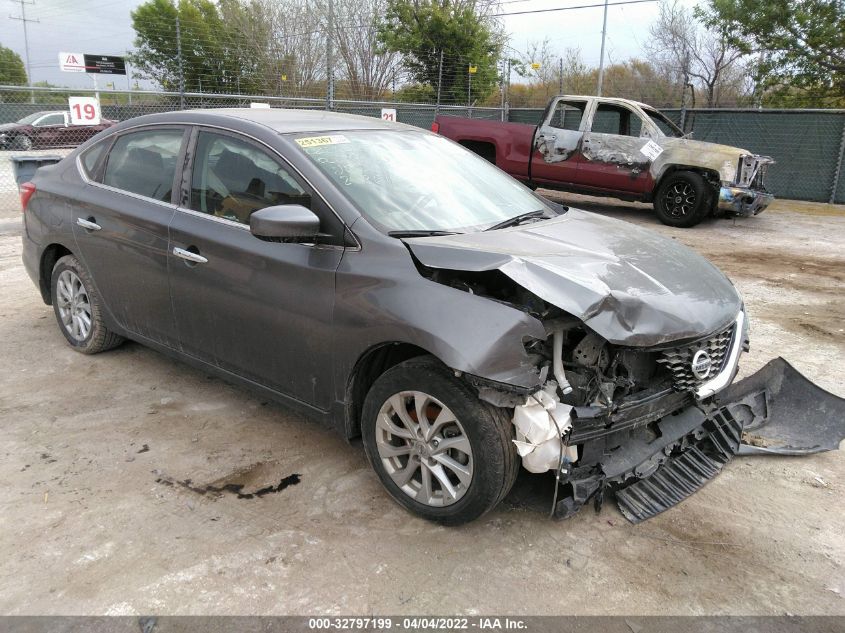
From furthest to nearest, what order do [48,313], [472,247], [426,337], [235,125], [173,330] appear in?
[48,313]
[173,330]
[235,125]
[472,247]
[426,337]

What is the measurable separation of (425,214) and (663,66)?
2384 cm

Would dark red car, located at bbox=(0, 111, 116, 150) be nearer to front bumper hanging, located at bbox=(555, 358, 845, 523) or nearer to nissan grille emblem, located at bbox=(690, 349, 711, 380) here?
front bumper hanging, located at bbox=(555, 358, 845, 523)

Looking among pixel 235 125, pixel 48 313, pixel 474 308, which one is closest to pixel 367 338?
pixel 474 308

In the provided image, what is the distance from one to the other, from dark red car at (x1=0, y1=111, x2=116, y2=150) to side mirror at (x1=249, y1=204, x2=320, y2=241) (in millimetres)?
19628

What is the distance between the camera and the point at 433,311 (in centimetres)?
270

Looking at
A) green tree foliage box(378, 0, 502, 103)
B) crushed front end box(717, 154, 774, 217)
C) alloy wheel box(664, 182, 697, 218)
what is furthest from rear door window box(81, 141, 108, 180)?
green tree foliage box(378, 0, 502, 103)

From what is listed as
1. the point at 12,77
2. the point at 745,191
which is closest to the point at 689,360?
the point at 745,191

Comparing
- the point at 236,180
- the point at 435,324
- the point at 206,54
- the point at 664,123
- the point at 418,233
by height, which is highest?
the point at 206,54

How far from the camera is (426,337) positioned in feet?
8.76

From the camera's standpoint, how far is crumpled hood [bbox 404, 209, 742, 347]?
104 inches

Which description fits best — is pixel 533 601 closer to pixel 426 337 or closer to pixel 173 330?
pixel 426 337

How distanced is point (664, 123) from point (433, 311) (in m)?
10.4

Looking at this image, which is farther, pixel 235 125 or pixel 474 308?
pixel 235 125

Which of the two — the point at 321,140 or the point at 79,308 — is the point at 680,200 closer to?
the point at 321,140
